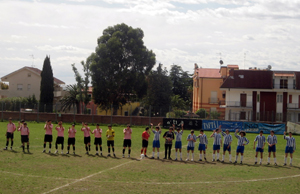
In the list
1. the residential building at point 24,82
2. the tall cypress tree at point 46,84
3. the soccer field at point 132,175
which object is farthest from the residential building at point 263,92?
the residential building at point 24,82

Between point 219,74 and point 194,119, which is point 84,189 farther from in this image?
point 219,74

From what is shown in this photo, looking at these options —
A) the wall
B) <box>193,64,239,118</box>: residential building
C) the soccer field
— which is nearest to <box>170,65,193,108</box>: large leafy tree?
<box>193,64,239,118</box>: residential building

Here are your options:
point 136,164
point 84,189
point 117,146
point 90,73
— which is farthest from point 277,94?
point 84,189

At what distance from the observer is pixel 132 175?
17375mm

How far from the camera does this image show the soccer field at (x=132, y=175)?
1496 centimetres

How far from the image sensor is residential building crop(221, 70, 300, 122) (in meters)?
56.8

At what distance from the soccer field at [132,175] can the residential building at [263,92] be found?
3390 centimetres

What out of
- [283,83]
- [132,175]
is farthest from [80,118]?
[132,175]

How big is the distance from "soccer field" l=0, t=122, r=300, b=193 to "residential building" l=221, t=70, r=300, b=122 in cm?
3390

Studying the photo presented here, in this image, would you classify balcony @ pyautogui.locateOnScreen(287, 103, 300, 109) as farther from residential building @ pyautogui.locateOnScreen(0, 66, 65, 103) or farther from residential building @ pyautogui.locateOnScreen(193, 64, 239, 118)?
residential building @ pyautogui.locateOnScreen(0, 66, 65, 103)

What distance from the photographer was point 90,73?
5872 centimetres

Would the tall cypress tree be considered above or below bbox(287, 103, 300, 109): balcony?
above

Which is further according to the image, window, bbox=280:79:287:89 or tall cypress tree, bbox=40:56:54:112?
tall cypress tree, bbox=40:56:54:112

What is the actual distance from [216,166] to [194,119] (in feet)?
76.1
